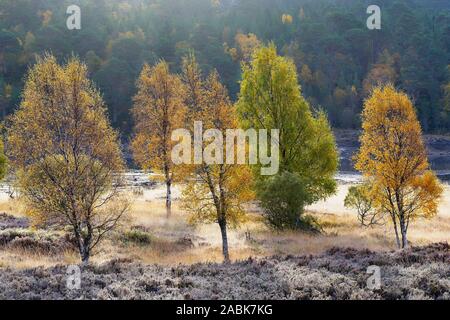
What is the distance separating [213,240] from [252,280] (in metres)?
12.8

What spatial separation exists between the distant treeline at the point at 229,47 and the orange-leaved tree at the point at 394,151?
2890 inches

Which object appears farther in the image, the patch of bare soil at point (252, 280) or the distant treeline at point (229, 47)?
the distant treeline at point (229, 47)

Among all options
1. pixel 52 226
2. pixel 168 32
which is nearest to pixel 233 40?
pixel 168 32

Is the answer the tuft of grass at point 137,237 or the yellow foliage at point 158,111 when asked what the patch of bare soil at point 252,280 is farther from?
the yellow foliage at point 158,111

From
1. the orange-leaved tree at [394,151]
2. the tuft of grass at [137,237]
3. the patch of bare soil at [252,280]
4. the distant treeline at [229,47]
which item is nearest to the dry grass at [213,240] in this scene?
the tuft of grass at [137,237]

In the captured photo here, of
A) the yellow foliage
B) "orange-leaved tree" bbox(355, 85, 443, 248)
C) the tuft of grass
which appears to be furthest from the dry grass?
the yellow foliage

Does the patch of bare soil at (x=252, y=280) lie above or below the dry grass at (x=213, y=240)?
above

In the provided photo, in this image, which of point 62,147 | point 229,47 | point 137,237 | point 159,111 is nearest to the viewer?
point 62,147

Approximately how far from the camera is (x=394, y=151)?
68.6ft

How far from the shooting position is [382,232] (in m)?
27.1

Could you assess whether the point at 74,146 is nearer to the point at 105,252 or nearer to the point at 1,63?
the point at 105,252

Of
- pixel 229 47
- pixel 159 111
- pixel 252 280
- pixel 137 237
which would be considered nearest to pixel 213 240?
pixel 137 237

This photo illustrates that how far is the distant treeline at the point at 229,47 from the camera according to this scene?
3703 inches

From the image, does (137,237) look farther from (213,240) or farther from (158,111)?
(158,111)
